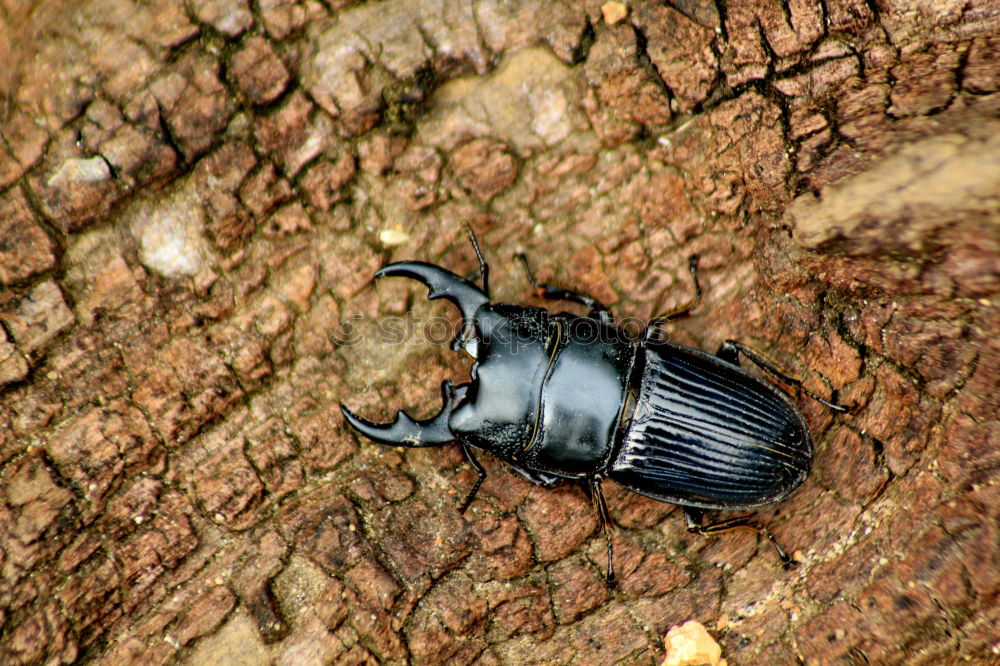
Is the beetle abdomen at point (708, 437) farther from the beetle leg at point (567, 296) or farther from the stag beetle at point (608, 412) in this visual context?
the beetle leg at point (567, 296)

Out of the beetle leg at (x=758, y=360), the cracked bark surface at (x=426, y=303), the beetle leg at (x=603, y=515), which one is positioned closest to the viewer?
the cracked bark surface at (x=426, y=303)

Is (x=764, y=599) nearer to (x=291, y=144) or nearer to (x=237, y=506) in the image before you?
(x=237, y=506)

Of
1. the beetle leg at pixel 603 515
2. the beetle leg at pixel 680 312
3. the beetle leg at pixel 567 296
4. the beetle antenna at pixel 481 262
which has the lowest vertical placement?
the beetle leg at pixel 603 515

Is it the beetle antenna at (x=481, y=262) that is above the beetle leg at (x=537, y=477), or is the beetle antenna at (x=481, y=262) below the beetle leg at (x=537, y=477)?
above

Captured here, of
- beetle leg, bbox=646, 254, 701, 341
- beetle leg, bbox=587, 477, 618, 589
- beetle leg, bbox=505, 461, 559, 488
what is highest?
beetle leg, bbox=646, 254, 701, 341

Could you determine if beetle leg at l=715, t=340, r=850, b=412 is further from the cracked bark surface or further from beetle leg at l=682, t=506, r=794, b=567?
beetle leg at l=682, t=506, r=794, b=567

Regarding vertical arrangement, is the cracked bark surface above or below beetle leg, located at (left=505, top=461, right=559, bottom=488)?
above

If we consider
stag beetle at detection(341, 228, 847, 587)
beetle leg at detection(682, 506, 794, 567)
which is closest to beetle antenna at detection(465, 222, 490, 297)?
stag beetle at detection(341, 228, 847, 587)

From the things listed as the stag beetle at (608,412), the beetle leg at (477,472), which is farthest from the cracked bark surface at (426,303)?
the stag beetle at (608,412)
